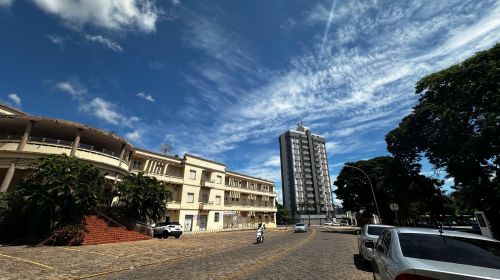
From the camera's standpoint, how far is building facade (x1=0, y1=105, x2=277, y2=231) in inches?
826

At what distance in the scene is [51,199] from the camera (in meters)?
15.4

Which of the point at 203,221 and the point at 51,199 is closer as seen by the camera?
the point at 51,199

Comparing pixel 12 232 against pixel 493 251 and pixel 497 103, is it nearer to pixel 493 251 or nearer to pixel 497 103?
pixel 493 251

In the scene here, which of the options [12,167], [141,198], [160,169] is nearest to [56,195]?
[12,167]

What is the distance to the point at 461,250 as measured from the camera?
12.2 feet

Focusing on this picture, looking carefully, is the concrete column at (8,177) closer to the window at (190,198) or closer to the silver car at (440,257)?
the window at (190,198)

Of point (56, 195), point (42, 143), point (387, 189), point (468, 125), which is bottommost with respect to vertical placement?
point (56, 195)

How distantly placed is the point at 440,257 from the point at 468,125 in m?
22.7

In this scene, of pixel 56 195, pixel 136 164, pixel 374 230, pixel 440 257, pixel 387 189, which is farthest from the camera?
pixel 136 164

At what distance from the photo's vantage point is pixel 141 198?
23.9 m

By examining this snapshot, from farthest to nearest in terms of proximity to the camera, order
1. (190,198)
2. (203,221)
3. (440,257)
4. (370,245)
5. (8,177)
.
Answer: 1. (203,221)
2. (190,198)
3. (8,177)
4. (370,245)
5. (440,257)

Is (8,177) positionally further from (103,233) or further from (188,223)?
(188,223)

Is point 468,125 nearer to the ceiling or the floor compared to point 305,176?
nearer to the floor

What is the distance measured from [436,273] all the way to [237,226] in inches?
2010
